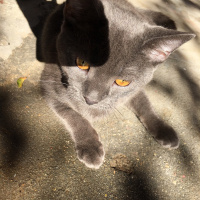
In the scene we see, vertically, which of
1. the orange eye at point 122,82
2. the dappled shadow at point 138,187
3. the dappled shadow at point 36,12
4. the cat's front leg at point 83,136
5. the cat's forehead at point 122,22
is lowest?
the dappled shadow at point 138,187

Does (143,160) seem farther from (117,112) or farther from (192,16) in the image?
(192,16)

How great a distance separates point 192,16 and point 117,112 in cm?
275

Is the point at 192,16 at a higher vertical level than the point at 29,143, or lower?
higher

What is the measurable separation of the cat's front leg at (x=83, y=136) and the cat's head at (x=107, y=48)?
281 millimetres

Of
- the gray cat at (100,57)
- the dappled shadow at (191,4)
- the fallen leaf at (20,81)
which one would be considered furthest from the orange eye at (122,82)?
the dappled shadow at (191,4)

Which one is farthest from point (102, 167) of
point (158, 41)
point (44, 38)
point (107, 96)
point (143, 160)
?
point (44, 38)

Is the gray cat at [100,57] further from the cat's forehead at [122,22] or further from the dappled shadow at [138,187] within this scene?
the dappled shadow at [138,187]

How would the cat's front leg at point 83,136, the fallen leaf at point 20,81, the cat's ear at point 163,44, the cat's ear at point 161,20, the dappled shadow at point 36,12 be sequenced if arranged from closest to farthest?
the cat's ear at point 163,44
the cat's front leg at point 83,136
the fallen leaf at point 20,81
the cat's ear at point 161,20
the dappled shadow at point 36,12

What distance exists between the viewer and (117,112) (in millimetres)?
1635

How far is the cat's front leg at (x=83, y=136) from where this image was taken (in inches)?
50.2

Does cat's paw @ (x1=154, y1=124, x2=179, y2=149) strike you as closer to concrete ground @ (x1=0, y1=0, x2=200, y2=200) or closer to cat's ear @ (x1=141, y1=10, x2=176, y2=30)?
concrete ground @ (x1=0, y1=0, x2=200, y2=200)

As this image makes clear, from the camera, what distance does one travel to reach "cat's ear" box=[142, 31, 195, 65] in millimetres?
948

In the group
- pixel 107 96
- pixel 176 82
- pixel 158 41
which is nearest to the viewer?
pixel 158 41

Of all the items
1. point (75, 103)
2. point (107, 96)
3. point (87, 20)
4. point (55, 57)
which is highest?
point (87, 20)
